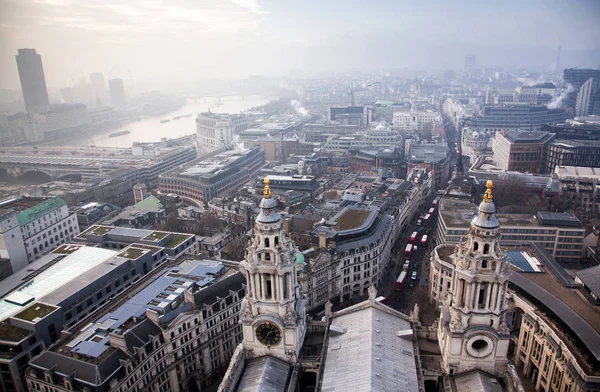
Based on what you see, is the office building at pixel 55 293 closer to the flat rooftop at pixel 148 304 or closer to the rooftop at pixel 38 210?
the flat rooftop at pixel 148 304

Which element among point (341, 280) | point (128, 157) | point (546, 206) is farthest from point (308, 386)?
point (128, 157)

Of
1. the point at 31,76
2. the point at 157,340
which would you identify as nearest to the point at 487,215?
the point at 157,340

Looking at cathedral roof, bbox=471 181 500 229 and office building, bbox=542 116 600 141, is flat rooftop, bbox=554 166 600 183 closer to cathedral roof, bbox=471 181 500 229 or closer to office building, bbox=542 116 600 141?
office building, bbox=542 116 600 141

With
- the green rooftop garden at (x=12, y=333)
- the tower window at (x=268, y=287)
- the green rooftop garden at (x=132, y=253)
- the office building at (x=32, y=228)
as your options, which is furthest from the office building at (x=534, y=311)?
the office building at (x=32, y=228)

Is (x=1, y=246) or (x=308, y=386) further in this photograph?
(x=1, y=246)

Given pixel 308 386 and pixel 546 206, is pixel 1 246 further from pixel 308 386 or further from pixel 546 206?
pixel 546 206

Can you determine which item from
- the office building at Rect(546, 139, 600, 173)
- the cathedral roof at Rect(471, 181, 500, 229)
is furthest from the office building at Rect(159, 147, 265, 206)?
the cathedral roof at Rect(471, 181, 500, 229)

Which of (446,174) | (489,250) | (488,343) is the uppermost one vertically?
(489,250)

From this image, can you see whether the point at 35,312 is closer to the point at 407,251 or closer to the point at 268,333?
the point at 268,333
